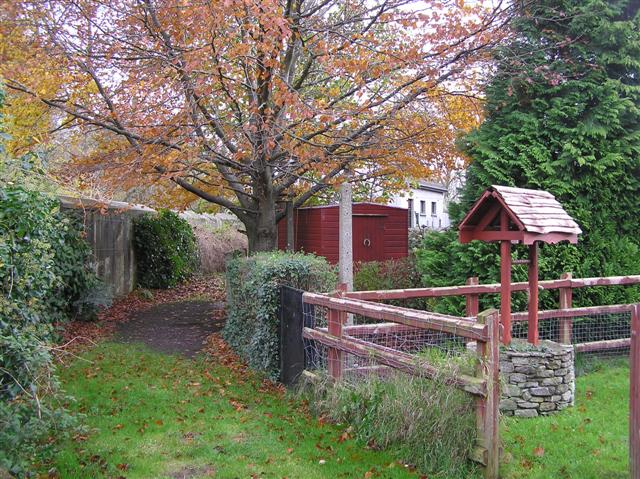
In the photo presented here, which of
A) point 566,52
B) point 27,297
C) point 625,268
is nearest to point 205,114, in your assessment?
point 27,297

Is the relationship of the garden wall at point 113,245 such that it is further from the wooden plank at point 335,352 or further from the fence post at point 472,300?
the fence post at point 472,300

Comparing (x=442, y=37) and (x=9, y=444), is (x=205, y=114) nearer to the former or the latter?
(x=442, y=37)

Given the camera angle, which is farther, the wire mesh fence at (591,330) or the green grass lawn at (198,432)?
the wire mesh fence at (591,330)

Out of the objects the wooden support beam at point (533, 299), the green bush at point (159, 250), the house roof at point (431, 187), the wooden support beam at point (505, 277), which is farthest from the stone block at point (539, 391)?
the house roof at point (431, 187)

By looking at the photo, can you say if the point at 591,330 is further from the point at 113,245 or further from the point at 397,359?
the point at 113,245

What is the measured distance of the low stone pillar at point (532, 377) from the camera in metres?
5.95

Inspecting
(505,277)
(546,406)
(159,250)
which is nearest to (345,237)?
(505,277)

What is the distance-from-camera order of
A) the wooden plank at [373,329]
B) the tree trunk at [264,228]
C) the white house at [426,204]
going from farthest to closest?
1. the white house at [426,204]
2. the tree trunk at [264,228]
3. the wooden plank at [373,329]

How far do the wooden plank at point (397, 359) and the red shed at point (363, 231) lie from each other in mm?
9400

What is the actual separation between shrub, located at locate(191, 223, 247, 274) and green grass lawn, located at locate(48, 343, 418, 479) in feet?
42.8

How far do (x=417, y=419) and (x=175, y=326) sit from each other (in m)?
7.59

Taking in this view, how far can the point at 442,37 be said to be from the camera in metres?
9.13

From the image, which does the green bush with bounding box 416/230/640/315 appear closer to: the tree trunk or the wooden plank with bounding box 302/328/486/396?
the tree trunk

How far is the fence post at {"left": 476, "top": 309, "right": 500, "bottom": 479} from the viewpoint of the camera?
4.38m
